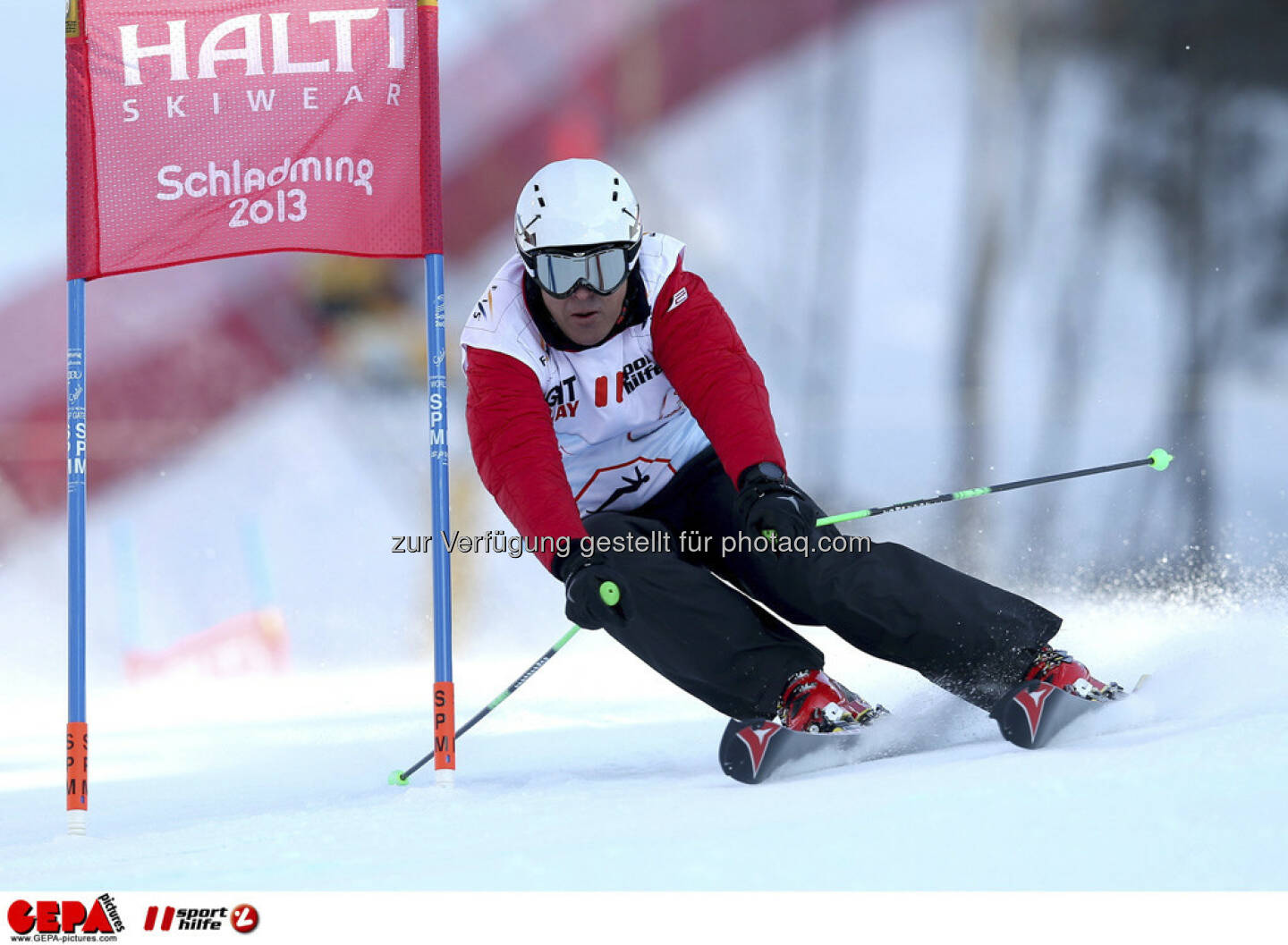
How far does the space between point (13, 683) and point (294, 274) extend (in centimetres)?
204

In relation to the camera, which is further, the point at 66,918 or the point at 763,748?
the point at 763,748

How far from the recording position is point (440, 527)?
2.62 m

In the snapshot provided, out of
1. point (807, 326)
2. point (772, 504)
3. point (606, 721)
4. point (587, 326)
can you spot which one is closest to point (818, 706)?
point (772, 504)

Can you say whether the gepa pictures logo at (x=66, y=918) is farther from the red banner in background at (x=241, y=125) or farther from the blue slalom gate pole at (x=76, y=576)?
the red banner in background at (x=241, y=125)

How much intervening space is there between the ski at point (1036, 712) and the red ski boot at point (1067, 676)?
4cm

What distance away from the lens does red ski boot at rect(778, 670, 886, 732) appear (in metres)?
2.13

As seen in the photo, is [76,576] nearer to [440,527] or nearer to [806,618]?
[440,527]

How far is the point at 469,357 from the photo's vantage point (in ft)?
8.04

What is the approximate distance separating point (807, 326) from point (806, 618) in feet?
11.3

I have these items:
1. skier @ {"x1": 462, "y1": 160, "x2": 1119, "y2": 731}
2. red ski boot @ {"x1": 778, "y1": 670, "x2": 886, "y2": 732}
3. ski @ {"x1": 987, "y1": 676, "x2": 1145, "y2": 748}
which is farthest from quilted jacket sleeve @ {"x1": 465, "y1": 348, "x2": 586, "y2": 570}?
ski @ {"x1": 987, "y1": 676, "x2": 1145, "y2": 748}

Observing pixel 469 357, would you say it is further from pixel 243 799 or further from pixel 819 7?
pixel 819 7

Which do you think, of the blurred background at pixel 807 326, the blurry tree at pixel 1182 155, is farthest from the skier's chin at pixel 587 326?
the blurry tree at pixel 1182 155

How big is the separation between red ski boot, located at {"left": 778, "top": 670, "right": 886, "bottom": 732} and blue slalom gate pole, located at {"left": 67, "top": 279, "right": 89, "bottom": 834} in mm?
1392

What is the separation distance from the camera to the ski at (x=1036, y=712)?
193 centimetres
